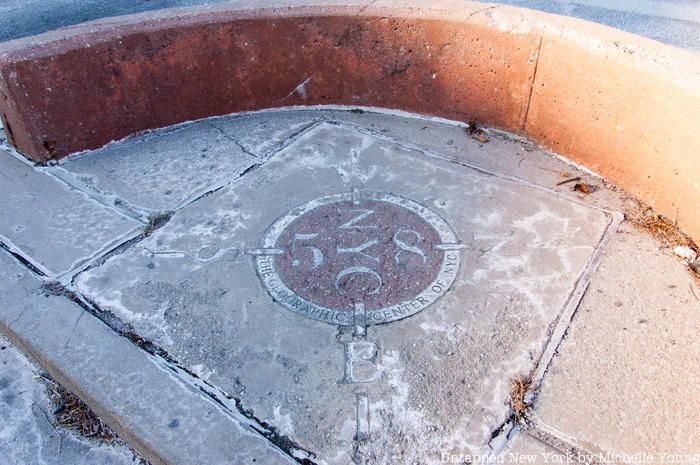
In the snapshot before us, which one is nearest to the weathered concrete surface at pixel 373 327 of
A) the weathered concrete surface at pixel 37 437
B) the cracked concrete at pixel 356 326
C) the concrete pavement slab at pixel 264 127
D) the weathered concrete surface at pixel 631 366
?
the cracked concrete at pixel 356 326

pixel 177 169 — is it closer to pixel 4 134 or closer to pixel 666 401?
pixel 4 134

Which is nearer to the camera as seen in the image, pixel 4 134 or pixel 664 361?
pixel 664 361

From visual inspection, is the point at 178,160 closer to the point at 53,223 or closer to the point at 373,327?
the point at 53,223

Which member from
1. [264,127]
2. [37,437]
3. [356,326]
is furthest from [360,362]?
[264,127]

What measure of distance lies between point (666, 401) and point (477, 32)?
2.16 meters

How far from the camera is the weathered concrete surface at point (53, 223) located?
109 inches

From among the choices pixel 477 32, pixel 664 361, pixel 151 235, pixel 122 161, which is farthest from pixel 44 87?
pixel 664 361

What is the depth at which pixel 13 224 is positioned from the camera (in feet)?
9.57

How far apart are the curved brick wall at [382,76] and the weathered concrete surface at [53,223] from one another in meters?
0.26

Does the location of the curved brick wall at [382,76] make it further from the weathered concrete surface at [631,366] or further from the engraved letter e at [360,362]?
the engraved letter e at [360,362]

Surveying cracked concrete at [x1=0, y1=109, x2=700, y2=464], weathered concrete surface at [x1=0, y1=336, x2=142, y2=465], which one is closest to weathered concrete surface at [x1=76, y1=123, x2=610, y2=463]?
cracked concrete at [x1=0, y1=109, x2=700, y2=464]

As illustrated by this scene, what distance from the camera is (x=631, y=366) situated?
2.24 meters

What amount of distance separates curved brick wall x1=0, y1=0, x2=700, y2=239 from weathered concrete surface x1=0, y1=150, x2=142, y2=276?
10.1 inches

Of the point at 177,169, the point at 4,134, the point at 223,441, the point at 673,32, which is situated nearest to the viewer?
the point at 223,441
